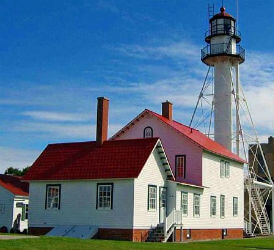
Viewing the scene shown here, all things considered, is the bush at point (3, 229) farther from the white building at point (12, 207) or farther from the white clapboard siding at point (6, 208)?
the white clapboard siding at point (6, 208)

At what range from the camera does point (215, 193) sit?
3950 cm

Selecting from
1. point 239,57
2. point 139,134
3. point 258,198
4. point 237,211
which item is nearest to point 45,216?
point 139,134

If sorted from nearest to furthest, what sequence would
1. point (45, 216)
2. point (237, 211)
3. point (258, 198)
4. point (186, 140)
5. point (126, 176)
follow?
point (126, 176)
point (45, 216)
point (186, 140)
point (237, 211)
point (258, 198)

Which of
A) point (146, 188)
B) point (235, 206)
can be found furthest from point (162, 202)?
point (235, 206)

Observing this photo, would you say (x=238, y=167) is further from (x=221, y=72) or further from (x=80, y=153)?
(x=80, y=153)

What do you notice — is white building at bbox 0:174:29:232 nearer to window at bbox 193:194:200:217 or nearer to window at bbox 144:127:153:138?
window at bbox 144:127:153:138

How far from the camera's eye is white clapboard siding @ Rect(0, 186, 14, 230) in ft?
128

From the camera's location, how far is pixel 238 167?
44469 millimetres

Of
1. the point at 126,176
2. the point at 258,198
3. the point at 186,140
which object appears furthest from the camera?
the point at 258,198

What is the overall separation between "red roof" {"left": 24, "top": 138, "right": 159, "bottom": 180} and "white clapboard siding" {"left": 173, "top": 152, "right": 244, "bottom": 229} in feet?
13.8

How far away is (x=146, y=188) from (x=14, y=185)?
1390cm

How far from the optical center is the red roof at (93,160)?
3129 cm

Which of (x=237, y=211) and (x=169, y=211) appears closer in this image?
(x=169, y=211)

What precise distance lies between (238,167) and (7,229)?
1896 cm
